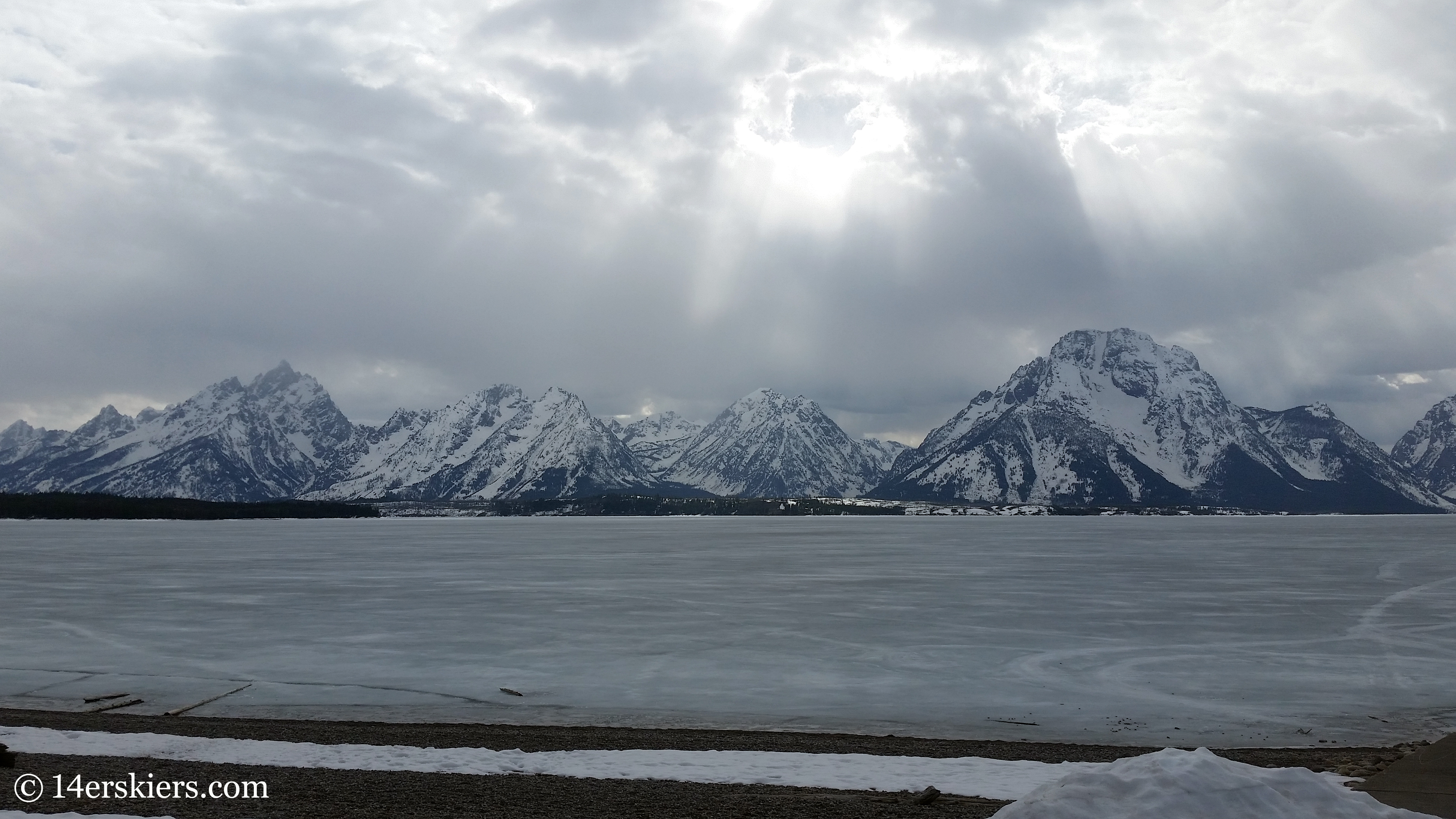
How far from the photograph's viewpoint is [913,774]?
659 inches

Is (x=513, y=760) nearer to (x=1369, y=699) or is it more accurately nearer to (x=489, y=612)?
(x=1369, y=699)

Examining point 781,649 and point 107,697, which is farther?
point 781,649

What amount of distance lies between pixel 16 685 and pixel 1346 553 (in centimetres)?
13369

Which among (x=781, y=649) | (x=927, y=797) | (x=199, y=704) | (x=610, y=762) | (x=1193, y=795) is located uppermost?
(x=1193, y=795)

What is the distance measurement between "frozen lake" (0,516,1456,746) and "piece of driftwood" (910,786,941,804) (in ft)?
28.0

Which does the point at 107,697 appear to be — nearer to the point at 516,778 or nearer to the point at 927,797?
the point at 516,778

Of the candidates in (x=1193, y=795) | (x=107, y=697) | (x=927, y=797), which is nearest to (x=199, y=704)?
(x=107, y=697)

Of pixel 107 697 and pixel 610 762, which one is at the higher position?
pixel 610 762

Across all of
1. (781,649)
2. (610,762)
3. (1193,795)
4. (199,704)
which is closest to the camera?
(1193,795)

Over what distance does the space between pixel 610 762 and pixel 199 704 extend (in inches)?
564

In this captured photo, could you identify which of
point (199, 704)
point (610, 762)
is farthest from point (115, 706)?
point (610, 762)

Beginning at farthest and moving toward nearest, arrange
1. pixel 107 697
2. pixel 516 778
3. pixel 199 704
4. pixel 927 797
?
pixel 107 697
pixel 199 704
pixel 516 778
pixel 927 797

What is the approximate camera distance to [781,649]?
36.4m

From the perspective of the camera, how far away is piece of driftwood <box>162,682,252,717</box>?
23.8 metres
